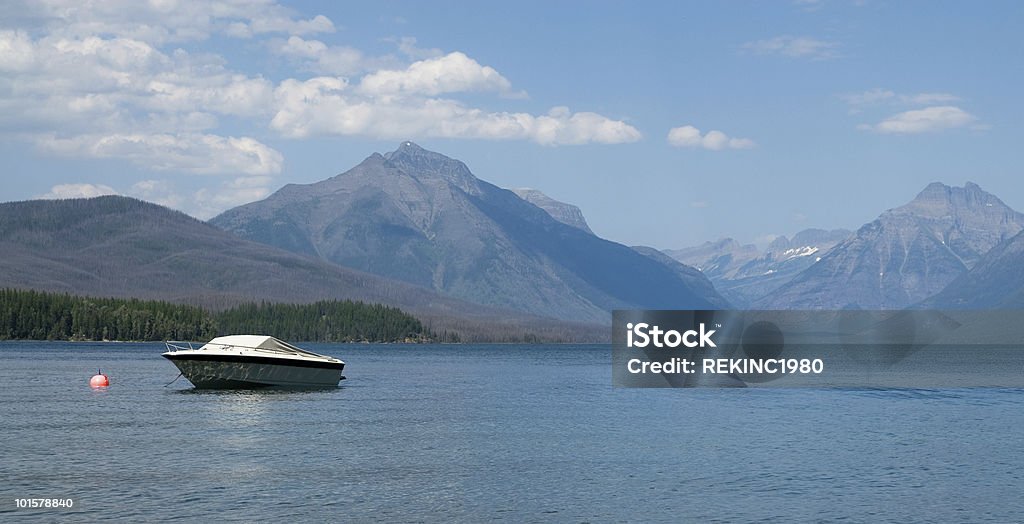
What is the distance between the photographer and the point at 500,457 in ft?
220

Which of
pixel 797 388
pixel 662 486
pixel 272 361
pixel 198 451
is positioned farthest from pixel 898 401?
pixel 198 451

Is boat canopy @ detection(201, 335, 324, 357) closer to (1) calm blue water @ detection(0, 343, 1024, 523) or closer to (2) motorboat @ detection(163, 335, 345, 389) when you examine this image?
(2) motorboat @ detection(163, 335, 345, 389)

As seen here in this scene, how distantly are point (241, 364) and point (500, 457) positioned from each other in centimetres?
4868

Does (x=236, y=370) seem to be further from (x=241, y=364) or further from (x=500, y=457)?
(x=500, y=457)

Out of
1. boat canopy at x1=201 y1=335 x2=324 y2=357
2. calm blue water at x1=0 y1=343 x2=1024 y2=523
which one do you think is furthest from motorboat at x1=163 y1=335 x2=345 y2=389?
calm blue water at x1=0 y1=343 x2=1024 y2=523

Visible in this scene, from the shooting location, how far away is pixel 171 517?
46.4 meters

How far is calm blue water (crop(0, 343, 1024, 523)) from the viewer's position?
166 ft

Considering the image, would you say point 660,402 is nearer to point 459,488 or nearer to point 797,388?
point 797,388

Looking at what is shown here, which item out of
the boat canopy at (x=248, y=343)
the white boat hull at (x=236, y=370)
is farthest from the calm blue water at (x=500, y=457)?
the boat canopy at (x=248, y=343)

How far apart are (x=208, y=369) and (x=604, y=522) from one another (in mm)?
69893

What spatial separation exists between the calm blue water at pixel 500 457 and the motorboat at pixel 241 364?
230 centimetres

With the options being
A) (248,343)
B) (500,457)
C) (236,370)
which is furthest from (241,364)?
(500,457)

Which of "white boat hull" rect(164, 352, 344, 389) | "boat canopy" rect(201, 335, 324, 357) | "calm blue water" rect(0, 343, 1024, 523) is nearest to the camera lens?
"calm blue water" rect(0, 343, 1024, 523)

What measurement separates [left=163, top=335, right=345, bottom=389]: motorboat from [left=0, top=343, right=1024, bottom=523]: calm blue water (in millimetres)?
2295
